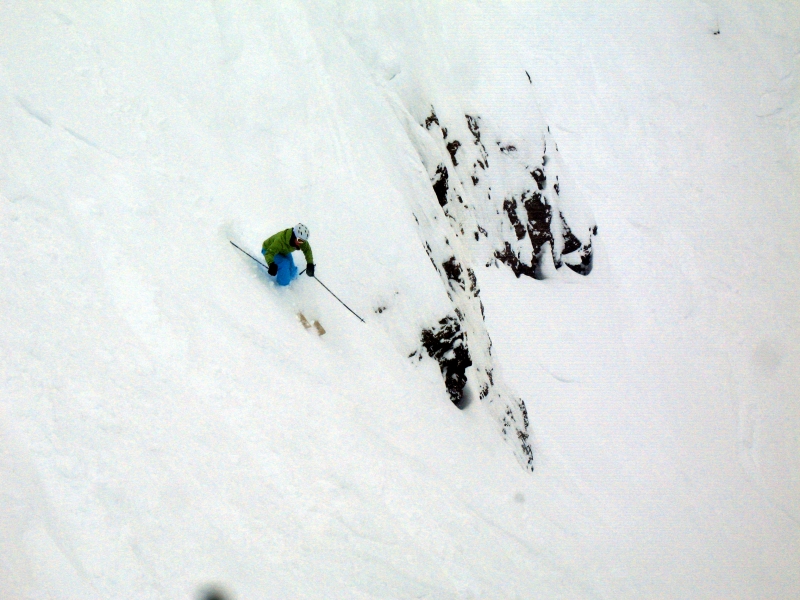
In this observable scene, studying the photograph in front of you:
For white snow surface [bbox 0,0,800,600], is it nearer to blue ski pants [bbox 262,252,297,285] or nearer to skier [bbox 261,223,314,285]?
blue ski pants [bbox 262,252,297,285]

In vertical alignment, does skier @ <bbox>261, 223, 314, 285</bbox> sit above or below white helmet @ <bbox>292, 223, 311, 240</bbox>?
below

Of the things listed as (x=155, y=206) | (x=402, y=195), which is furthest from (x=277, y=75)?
(x=155, y=206)

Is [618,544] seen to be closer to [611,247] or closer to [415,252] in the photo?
[415,252]

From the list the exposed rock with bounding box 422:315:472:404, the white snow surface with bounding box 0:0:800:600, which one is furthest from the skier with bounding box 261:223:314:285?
the exposed rock with bounding box 422:315:472:404

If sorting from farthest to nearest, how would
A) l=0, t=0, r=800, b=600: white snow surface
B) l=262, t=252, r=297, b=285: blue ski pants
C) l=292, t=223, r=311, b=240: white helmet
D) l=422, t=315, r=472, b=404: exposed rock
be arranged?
l=422, t=315, r=472, b=404: exposed rock → l=262, t=252, r=297, b=285: blue ski pants → l=292, t=223, r=311, b=240: white helmet → l=0, t=0, r=800, b=600: white snow surface

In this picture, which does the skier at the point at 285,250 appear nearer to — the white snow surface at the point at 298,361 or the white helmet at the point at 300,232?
the white helmet at the point at 300,232

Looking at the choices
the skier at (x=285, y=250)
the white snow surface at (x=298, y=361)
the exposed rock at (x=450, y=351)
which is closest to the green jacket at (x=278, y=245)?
the skier at (x=285, y=250)

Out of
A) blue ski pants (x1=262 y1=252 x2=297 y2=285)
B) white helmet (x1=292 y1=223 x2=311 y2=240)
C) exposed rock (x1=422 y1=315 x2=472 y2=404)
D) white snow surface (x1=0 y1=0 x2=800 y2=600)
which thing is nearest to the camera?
white snow surface (x1=0 y1=0 x2=800 y2=600)
